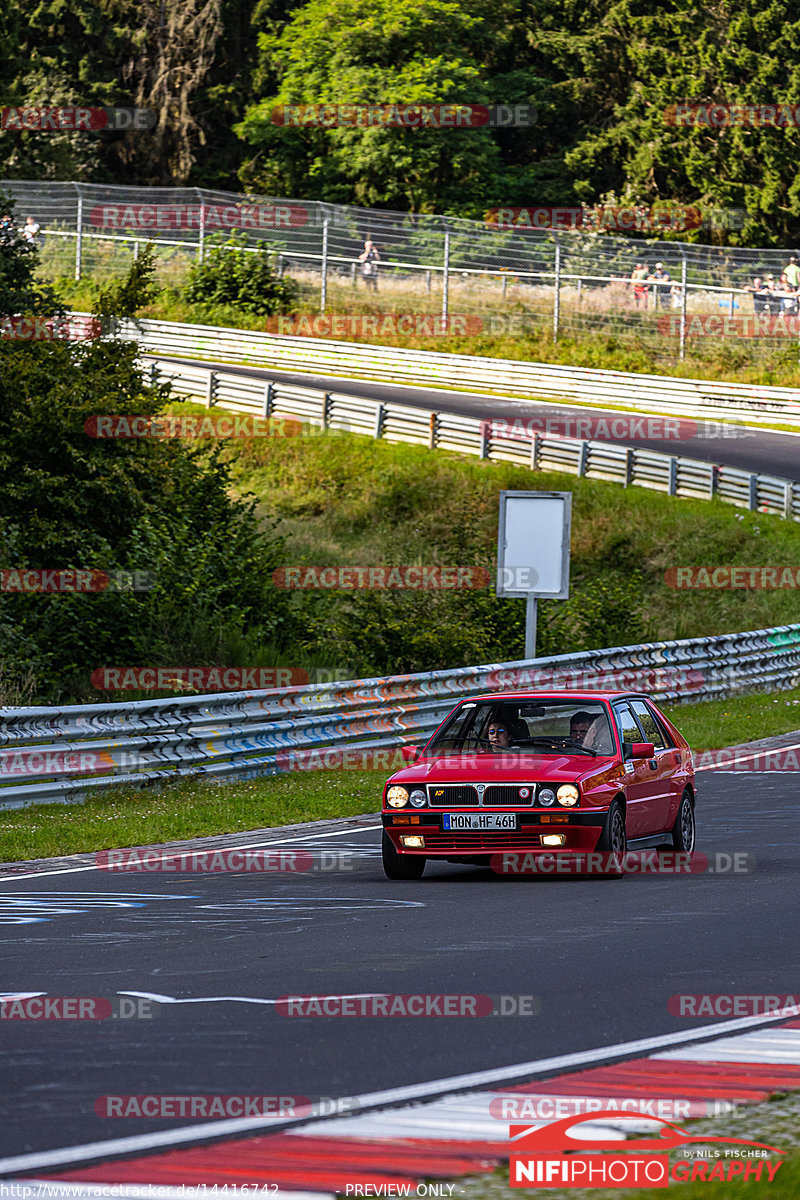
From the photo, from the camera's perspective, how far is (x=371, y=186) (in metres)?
72.2

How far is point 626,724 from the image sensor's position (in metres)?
13.7

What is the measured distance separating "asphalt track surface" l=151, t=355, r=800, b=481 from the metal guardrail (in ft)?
2.38

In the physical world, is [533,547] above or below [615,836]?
above

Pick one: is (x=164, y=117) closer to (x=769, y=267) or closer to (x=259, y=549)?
(x=769, y=267)

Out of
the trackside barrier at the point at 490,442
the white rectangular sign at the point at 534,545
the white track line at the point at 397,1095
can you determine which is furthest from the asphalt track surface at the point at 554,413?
the white track line at the point at 397,1095

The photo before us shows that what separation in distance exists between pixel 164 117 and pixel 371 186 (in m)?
11.9

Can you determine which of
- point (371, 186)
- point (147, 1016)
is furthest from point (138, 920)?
point (371, 186)

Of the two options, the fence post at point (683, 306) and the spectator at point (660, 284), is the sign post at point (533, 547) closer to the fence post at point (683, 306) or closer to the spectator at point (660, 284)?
the fence post at point (683, 306)

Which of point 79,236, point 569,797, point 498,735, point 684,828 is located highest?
point 79,236

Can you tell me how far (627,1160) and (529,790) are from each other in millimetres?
7299

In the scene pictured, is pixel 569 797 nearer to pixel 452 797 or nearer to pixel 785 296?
pixel 452 797

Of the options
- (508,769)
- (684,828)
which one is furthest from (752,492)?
(508,769)

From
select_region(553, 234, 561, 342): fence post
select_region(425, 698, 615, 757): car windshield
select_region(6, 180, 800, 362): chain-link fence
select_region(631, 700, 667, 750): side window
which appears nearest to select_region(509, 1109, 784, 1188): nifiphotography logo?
select_region(425, 698, 615, 757): car windshield

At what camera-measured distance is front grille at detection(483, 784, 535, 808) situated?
1228 cm
